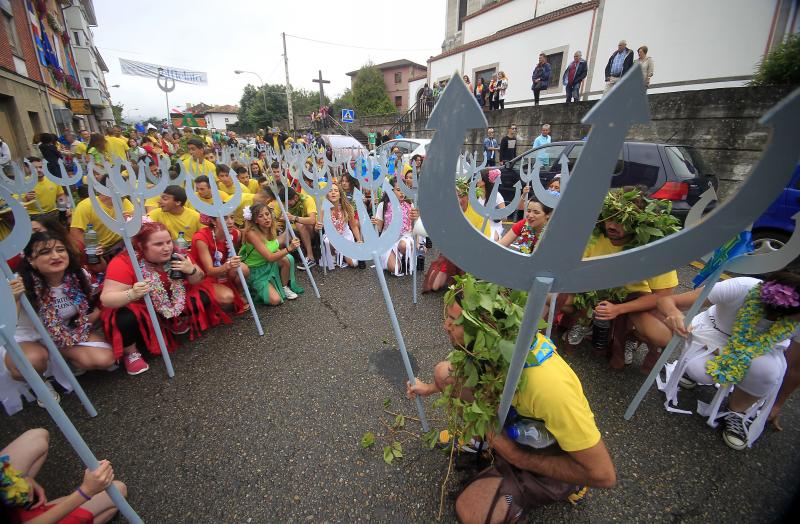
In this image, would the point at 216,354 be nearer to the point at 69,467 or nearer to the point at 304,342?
the point at 304,342

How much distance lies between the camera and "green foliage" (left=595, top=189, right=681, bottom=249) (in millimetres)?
2555

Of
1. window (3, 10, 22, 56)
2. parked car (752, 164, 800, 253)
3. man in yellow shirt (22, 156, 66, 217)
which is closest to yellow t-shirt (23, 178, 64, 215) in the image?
man in yellow shirt (22, 156, 66, 217)

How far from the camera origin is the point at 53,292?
Answer: 99.6 inches

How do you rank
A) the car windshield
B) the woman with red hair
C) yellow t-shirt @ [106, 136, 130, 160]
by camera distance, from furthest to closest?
yellow t-shirt @ [106, 136, 130, 160] < the car windshield < the woman with red hair

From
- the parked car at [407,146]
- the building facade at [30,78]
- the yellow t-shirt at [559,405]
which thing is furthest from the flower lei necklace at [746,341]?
the building facade at [30,78]

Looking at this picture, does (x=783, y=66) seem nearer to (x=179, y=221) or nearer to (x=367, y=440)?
(x=367, y=440)

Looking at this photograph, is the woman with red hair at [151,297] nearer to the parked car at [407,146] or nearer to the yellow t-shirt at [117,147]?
the yellow t-shirt at [117,147]

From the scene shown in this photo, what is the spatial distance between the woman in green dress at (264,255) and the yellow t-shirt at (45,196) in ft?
11.3

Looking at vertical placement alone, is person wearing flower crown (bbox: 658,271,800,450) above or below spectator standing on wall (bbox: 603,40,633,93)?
below

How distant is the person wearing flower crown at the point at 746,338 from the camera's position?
1.97 metres

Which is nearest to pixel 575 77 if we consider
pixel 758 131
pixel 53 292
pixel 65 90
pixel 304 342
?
pixel 758 131

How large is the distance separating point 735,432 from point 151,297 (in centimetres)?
449

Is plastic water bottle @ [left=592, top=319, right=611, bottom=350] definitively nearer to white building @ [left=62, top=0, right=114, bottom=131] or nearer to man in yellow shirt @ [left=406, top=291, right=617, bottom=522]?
man in yellow shirt @ [left=406, top=291, right=617, bottom=522]

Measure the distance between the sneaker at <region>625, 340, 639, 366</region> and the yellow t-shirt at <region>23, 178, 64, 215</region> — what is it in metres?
7.45
